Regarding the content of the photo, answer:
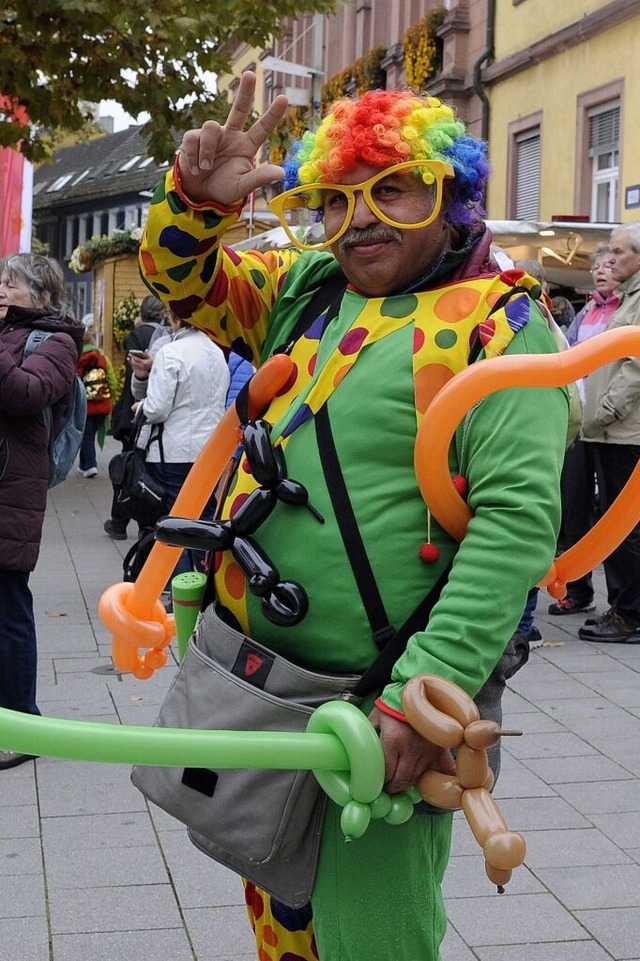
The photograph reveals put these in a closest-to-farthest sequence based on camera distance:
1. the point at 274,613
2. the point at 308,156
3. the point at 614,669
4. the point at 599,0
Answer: the point at 274,613
the point at 308,156
the point at 614,669
the point at 599,0

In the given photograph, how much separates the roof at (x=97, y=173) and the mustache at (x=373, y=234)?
41619 mm

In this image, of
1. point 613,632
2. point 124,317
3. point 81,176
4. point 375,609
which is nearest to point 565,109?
point 124,317

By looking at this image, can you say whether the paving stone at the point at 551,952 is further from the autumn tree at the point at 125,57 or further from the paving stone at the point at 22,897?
the autumn tree at the point at 125,57

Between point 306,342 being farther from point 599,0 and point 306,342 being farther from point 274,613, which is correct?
point 599,0

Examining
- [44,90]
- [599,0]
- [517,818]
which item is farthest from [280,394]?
[599,0]

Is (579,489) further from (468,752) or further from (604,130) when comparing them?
(604,130)

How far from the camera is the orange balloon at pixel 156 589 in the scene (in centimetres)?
242

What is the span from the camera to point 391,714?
6.29ft

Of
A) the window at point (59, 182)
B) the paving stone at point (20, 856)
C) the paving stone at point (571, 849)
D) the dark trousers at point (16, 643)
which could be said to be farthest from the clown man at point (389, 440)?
the window at point (59, 182)

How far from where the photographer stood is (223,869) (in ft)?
12.3

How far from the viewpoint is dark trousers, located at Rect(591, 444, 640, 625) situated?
6.71 metres

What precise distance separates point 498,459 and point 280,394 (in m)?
0.49

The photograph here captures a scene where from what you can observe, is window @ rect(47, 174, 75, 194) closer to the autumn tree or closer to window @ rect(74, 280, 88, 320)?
window @ rect(74, 280, 88, 320)

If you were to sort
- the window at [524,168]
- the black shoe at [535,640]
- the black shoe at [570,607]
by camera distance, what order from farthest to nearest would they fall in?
the window at [524,168] → the black shoe at [570,607] → the black shoe at [535,640]
